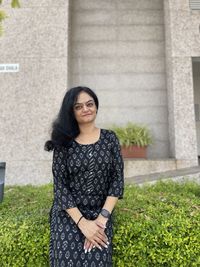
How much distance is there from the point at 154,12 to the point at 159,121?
8.84 ft

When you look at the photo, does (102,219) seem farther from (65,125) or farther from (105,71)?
(105,71)

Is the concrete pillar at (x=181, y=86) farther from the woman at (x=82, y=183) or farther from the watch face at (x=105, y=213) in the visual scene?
the watch face at (x=105, y=213)

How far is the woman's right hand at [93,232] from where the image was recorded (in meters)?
1.85

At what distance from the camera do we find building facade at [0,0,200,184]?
5852 mm

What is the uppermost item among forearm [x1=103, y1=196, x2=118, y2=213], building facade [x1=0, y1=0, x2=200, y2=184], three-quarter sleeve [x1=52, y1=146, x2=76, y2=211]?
building facade [x1=0, y1=0, x2=200, y2=184]

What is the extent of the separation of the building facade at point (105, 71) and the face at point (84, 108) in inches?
145

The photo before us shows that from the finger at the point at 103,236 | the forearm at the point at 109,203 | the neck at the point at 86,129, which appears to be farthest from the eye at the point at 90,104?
the finger at the point at 103,236

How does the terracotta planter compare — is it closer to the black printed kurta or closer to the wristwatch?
the black printed kurta

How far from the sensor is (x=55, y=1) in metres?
6.21

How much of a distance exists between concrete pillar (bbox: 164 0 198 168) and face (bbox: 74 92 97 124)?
4076 millimetres

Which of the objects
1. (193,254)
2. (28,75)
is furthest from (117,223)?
(28,75)

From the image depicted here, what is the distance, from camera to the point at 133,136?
5926 millimetres

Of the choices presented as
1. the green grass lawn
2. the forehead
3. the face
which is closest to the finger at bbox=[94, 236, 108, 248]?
the green grass lawn

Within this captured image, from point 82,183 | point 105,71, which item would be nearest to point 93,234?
point 82,183
